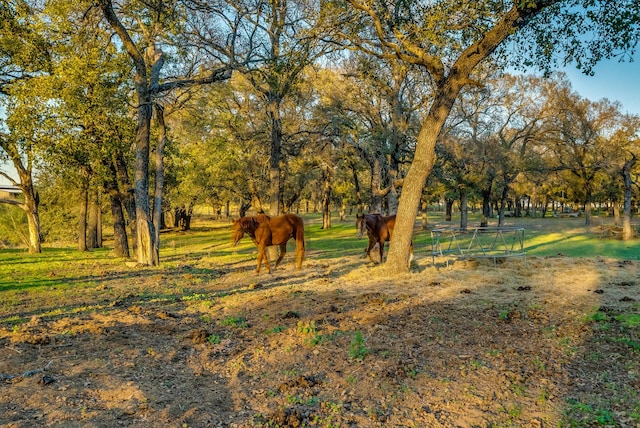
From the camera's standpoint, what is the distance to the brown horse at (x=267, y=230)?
42.0 feet

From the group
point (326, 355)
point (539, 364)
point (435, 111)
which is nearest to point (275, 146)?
point (435, 111)

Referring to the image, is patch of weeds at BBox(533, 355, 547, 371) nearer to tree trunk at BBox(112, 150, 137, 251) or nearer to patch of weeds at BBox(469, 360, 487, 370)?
patch of weeds at BBox(469, 360, 487, 370)

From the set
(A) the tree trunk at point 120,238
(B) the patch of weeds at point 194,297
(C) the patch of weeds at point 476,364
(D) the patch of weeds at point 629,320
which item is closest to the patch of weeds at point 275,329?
(C) the patch of weeds at point 476,364

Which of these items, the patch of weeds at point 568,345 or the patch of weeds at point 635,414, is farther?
the patch of weeds at point 568,345

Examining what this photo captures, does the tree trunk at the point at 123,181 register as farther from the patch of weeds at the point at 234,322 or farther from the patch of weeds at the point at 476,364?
the patch of weeds at the point at 476,364

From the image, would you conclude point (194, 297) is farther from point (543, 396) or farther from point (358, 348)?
point (543, 396)

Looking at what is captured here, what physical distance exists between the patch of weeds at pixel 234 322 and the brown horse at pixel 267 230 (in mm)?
5139

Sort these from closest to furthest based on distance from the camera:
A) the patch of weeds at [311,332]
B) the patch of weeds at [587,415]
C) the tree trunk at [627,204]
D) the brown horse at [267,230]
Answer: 1. the patch of weeds at [587,415]
2. the patch of weeds at [311,332]
3. the brown horse at [267,230]
4. the tree trunk at [627,204]

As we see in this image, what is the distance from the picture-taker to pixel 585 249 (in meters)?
20.5

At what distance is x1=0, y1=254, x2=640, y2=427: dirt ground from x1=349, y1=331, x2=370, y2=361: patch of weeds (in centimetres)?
3

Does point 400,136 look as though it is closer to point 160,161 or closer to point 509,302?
point 160,161

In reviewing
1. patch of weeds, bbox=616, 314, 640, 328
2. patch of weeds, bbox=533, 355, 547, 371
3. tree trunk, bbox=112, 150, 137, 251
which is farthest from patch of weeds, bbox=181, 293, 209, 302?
tree trunk, bbox=112, 150, 137, 251

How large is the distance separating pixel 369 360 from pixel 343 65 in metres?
23.7

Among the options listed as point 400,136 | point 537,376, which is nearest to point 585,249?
point 400,136
